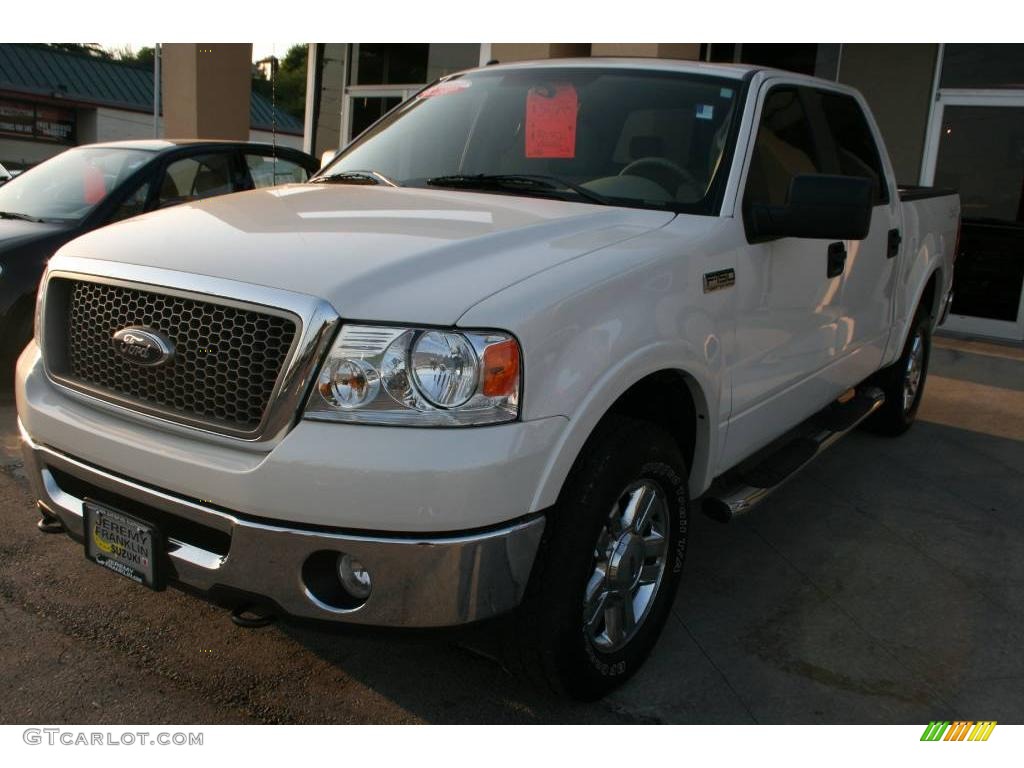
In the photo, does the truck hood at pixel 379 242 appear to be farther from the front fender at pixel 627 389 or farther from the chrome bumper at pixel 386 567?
the chrome bumper at pixel 386 567

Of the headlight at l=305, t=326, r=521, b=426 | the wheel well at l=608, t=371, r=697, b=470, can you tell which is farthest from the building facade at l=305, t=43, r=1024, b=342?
the headlight at l=305, t=326, r=521, b=426

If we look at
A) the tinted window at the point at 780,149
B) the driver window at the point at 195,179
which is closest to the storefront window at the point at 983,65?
the tinted window at the point at 780,149

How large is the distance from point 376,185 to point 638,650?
6.12 feet

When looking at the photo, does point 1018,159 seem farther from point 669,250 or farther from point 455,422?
point 455,422

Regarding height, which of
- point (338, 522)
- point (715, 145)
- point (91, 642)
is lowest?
point (91, 642)

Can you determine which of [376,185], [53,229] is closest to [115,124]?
[53,229]

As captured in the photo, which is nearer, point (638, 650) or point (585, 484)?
point (585, 484)

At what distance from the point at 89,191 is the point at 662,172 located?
479 cm

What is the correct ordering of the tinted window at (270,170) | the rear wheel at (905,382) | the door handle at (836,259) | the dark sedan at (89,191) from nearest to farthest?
the door handle at (836,259) < the rear wheel at (905,382) < the dark sedan at (89,191) < the tinted window at (270,170)

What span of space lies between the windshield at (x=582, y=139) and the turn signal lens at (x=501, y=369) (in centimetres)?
115

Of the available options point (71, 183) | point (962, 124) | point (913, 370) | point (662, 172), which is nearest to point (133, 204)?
point (71, 183)

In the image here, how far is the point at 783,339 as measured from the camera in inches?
138

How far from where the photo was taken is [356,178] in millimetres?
3646

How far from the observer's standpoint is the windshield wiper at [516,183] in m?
3.23
